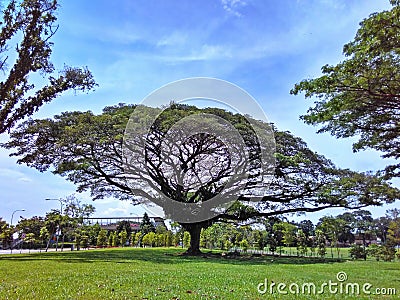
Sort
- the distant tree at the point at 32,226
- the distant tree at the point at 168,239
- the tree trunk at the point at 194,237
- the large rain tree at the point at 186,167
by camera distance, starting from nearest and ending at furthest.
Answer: the large rain tree at the point at 186,167 < the tree trunk at the point at 194,237 < the distant tree at the point at 32,226 < the distant tree at the point at 168,239

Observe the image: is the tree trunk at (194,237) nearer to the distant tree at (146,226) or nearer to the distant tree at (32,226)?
the distant tree at (32,226)

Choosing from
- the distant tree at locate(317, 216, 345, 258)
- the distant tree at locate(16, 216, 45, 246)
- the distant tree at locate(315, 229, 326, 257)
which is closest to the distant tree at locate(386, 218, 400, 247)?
the distant tree at locate(317, 216, 345, 258)

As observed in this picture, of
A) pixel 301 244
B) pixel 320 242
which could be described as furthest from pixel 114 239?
pixel 320 242

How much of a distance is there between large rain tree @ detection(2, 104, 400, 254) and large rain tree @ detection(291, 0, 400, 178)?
494 centimetres

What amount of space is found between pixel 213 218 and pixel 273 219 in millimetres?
3611

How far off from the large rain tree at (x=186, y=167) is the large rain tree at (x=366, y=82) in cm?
494

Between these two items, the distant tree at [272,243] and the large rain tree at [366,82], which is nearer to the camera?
the large rain tree at [366,82]

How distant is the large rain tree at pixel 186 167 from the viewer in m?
14.1

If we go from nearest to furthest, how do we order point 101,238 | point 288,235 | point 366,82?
1. point 366,82
2. point 288,235
3. point 101,238

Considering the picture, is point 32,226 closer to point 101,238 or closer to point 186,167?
point 101,238

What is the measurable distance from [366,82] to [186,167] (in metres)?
10.1

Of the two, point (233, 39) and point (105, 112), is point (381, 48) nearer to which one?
point (233, 39)

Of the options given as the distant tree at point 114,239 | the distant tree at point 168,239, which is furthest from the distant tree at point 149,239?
the distant tree at point 114,239

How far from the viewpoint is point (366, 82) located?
7.23 metres
